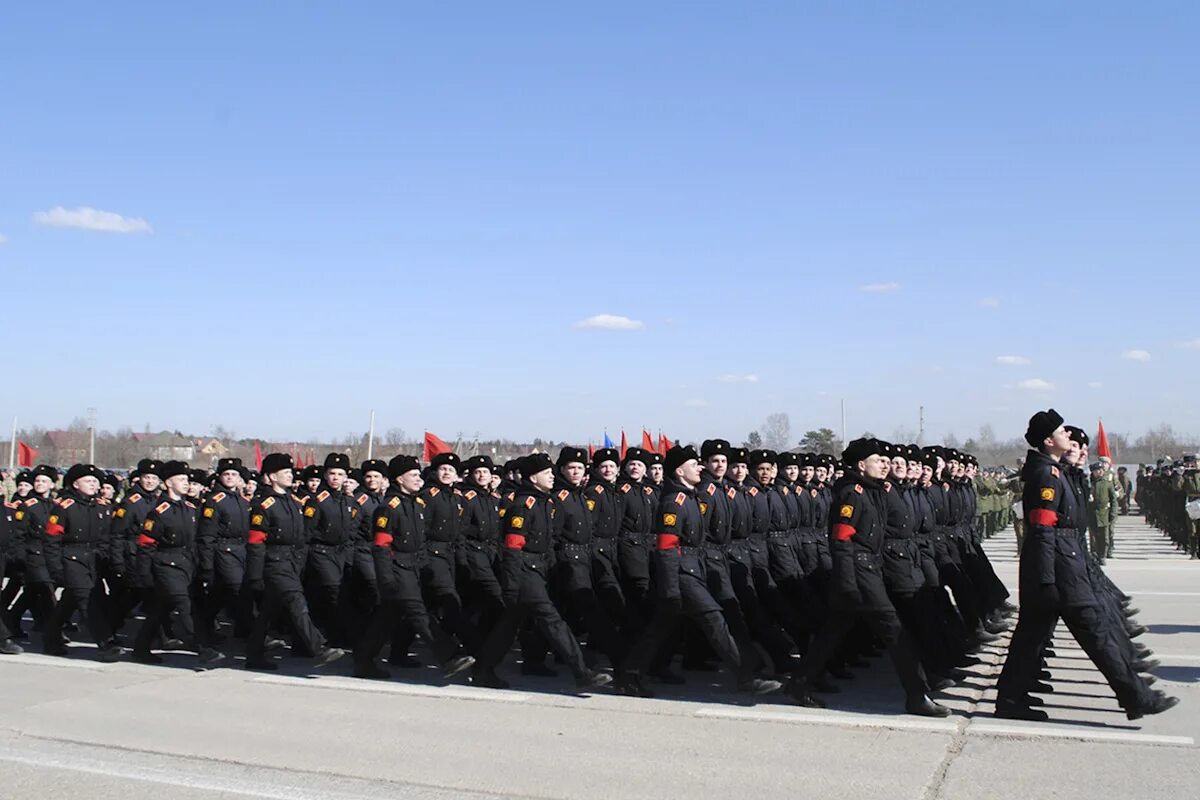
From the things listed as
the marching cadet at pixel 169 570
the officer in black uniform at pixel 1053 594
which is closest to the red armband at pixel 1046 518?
the officer in black uniform at pixel 1053 594

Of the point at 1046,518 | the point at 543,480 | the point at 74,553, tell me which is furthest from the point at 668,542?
the point at 74,553

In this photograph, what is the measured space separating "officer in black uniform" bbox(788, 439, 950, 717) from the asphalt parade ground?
0.75ft

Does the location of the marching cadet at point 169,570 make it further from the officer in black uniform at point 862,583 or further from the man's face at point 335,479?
the officer in black uniform at point 862,583

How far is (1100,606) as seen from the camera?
7363 mm

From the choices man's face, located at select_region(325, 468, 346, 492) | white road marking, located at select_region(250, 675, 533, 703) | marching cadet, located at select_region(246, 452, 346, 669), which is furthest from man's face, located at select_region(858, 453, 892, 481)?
man's face, located at select_region(325, 468, 346, 492)

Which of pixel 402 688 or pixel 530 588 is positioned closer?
pixel 530 588

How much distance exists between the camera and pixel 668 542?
870 centimetres

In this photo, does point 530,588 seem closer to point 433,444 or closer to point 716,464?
point 716,464

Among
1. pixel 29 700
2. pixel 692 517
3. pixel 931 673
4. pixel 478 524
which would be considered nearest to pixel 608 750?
pixel 692 517

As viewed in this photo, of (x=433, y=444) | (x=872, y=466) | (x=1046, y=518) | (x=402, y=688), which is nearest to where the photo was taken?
(x=1046, y=518)

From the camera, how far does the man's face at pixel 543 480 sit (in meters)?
9.57

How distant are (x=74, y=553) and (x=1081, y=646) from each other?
9028 mm

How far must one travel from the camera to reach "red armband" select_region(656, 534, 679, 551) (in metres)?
8.68

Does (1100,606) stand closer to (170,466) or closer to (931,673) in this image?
(931,673)
